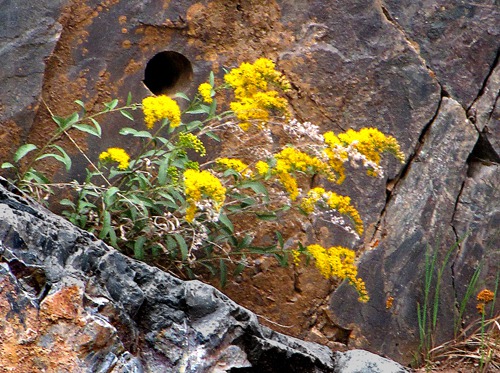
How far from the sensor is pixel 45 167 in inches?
157

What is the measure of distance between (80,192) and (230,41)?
1.11 metres

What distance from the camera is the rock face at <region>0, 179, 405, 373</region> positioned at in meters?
2.38

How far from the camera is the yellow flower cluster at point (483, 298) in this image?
4.41 meters

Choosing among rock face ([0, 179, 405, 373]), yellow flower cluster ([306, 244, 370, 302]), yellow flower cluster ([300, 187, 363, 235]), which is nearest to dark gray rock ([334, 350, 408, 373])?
rock face ([0, 179, 405, 373])

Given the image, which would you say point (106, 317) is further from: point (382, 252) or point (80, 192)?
point (382, 252)

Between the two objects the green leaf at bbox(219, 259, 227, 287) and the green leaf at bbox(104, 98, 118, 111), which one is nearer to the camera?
the green leaf at bbox(104, 98, 118, 111)

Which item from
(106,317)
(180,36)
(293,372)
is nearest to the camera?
(106,317)

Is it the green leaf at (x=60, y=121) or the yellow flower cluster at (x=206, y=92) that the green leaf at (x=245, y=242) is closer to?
the yellow flower cluster at (x=206, y=92)

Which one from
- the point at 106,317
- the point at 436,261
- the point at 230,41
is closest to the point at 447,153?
the point at 436,261

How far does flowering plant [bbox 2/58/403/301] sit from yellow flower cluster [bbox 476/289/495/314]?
38.2 inches

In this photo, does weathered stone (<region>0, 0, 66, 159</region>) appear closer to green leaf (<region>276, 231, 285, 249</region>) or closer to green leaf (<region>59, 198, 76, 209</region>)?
green leaf (<region>59, 198, 76, 209</region>)

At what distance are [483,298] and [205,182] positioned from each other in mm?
2008

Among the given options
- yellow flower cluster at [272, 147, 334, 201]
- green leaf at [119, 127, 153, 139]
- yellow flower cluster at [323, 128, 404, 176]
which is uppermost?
yellow flower cluster at [323, 128, 404, 176]

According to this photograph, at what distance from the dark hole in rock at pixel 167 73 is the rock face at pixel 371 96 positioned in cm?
4
